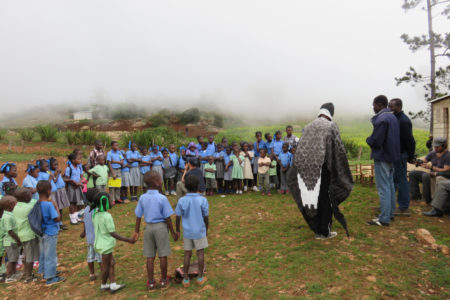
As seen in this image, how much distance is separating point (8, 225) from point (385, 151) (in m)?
6.06

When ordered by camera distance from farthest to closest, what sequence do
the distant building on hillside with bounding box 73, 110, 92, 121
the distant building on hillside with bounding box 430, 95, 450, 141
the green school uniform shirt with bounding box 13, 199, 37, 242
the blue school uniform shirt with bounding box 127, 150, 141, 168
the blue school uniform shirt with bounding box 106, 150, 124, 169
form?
the distant building on hillside with bounding box 73, 110, 92, 121 < the blue school uniform shirt with bounding box 127, 150, 141, 168 < the blue school uniform shirt with bounding box 106, 150, 124, 169 < the distant building on hillside with bounding box 430, 95, 450, 141 < the green school uniform shirt with bounding box 13, 199, 37, 242

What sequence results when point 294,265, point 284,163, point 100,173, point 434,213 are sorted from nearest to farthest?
1. point 294,265
2. point 434,213
3. point 100,173
4. point 284,163

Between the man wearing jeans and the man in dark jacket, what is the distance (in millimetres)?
646

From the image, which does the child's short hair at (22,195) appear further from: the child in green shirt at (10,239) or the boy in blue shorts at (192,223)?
the boy in blue shorts at (192,223)

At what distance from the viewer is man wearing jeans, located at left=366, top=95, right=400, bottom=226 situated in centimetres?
484

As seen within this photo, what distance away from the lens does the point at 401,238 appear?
4.54 meters

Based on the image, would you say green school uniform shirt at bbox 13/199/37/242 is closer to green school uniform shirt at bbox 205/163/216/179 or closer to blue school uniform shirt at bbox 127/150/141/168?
blue school uniform shirt at bbox 127/150/141/168

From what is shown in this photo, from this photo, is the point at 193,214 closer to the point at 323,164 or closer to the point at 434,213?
the point at 323,164

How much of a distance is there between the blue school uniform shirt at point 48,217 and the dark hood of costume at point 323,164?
12.4ft

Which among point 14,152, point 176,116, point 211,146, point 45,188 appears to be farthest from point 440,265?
point 176,116

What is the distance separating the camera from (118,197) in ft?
29.7

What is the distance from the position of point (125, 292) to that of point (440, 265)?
4.11 meters

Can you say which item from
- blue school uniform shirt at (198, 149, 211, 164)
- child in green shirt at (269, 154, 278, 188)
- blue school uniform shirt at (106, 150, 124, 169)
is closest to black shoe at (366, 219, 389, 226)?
child in green shirt at (269, 154, 278, 188)

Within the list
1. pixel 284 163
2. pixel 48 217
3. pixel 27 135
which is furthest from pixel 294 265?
pixel 27 135
